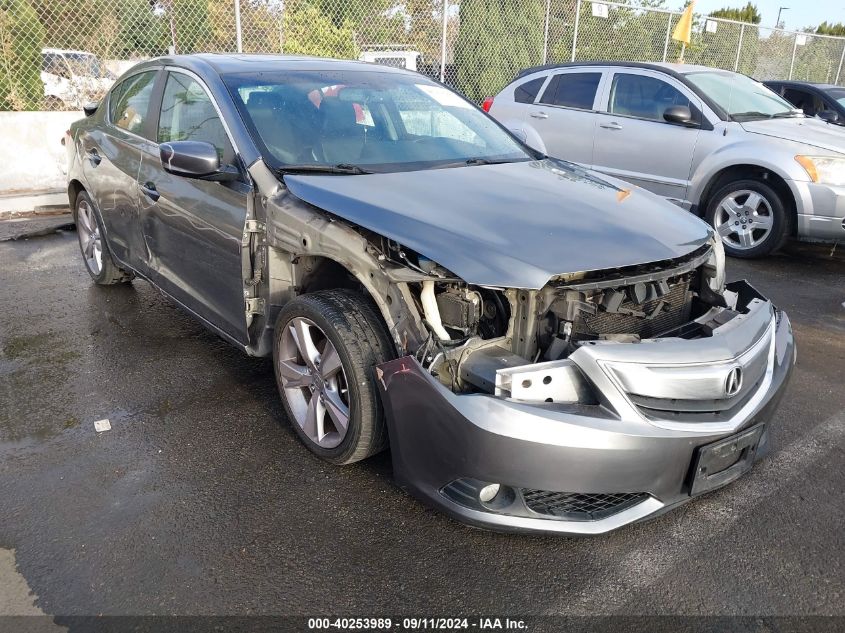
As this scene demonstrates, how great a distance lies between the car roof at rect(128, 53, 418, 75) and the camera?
379 cm

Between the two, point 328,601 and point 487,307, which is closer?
point 328,601

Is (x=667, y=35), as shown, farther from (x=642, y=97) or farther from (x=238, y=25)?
(x=238, y=25)

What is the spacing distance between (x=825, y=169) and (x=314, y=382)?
209 inches

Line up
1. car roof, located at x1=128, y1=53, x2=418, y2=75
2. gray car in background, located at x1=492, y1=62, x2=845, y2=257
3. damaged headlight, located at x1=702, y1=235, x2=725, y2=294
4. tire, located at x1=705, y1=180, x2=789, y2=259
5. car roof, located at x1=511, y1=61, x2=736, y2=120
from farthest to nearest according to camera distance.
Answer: car roof, located at x1=511, y1=61, x2=736, y2=120 → tire, located at x1=705, y1=180, x2=789, y2=259 → gray car in background, located at x1=492, y1=62, x2=845, y2=257 → car roof, located at x1=128, y1=53, x2=418, y2=75 → damaged headlight, located at x1=702, y1=235, x2=725, y2=294

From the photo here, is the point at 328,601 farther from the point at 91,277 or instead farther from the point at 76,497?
the point at 91,277

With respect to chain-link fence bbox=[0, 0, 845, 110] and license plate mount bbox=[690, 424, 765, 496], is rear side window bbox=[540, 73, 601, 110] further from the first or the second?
license plate mount bbox=[690, 424, 765, 496]

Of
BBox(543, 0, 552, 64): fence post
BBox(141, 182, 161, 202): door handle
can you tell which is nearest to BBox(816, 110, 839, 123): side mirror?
BBox(543, 0, 552, 64): fence post

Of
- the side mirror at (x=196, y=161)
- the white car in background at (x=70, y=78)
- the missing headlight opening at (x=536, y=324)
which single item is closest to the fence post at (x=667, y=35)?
the white car in background at (x=70, y=78)

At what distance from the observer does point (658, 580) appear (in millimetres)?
2436

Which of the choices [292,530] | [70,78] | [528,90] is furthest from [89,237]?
[528,90]

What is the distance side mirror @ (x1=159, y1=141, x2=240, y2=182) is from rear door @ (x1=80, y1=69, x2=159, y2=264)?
1.02 metres

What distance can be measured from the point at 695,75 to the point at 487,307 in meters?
5.80

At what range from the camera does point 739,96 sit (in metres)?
7.35

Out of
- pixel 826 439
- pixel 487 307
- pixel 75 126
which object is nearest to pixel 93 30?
pixel 75 126
